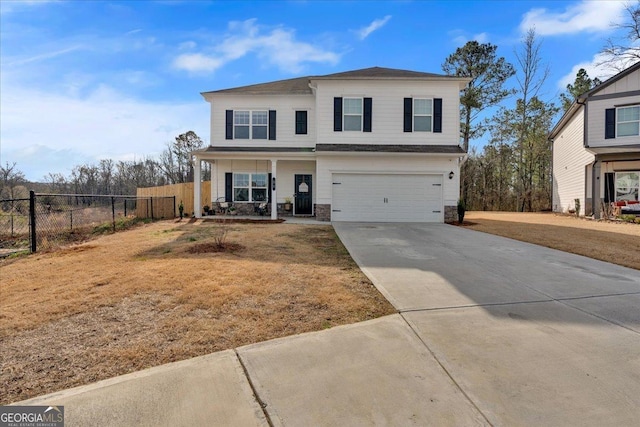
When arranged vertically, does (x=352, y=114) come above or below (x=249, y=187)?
above

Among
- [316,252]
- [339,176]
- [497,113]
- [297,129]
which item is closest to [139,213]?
[297,129]

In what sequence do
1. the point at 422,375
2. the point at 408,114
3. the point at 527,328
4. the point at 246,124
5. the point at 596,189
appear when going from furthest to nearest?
the point at 596,189 < the point at 246,124 < the point at 408,114 < the point at 527,328 < the point at 422,375

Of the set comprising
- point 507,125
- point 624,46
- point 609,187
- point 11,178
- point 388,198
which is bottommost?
point 388,198

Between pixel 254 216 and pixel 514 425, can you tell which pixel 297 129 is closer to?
pixel 254 216

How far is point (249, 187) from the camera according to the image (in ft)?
56.2

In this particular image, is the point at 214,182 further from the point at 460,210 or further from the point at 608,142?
the point at 608,142

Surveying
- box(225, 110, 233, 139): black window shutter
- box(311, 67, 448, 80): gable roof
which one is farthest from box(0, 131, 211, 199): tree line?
box(311, 67, 448, 80): gable roof

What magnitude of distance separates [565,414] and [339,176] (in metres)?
13.0

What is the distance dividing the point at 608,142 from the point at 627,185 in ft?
8.54

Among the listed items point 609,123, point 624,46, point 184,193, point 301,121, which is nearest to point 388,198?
point 301,121

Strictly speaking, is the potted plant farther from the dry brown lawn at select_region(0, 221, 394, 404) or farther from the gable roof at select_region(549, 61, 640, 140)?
the gable roof at select_region(549, 61, 640, 140)

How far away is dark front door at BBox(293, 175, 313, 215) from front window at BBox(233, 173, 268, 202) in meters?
1.62

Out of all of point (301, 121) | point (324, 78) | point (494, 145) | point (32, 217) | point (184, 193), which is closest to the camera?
point (32, 217)

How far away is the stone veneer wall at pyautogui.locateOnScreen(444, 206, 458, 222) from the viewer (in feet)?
48.7
